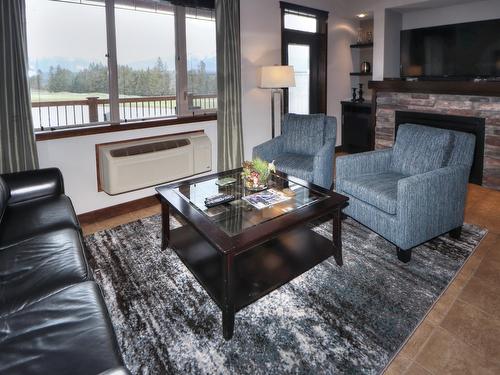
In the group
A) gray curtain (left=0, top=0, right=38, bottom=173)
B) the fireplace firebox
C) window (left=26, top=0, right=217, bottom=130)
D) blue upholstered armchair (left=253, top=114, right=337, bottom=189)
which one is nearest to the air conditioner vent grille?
window (left=26, top=0, right=217, bottom=130)

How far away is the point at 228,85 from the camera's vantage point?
438 cm

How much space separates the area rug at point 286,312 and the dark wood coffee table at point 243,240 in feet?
0.53

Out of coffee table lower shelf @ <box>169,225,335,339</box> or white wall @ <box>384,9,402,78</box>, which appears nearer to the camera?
coffee table lower shelf @ <box>169,225,335,339</box>

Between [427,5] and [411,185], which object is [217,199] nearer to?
[411,185]

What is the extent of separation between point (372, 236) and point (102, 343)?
7.94ft

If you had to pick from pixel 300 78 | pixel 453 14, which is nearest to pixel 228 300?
pixel 300 78

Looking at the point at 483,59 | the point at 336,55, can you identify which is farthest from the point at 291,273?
the point at 336,55

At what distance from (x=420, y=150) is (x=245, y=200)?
5.20 ft

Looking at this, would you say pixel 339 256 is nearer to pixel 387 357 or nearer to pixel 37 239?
pixel 387 357

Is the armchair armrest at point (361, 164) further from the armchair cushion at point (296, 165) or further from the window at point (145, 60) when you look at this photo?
the window at point (145, 60)

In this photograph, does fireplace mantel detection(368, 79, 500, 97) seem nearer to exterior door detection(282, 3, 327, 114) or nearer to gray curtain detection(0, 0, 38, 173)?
exterior door detection(282, 3, 327, 114)

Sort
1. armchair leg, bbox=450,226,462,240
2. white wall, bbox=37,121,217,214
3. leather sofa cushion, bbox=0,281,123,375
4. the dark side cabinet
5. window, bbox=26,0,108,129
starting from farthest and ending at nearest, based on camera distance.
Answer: the dark side cabinet, white wall, bbox=37,121,217,214, window, bbox=26,0,108,129, armchair leg, bbox=450,226,462,240, leather sofa cushion, bbox=0,281,123,375

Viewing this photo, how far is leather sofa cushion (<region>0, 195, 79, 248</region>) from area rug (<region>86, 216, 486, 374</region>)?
18.5 inches

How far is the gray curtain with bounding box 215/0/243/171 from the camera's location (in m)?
4.24
